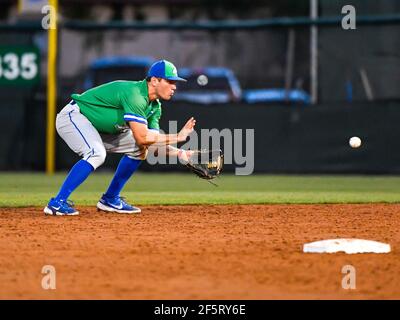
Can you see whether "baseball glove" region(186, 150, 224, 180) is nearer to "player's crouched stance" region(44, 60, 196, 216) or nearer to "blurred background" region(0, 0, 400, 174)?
"player's crouched stance" region(44, 60, 196, 216)

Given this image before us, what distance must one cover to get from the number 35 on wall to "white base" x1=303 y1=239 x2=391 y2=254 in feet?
32.3

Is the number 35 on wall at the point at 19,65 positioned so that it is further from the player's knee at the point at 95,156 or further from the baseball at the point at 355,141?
the player's knee at the point at 95,156

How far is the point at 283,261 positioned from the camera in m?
6.26

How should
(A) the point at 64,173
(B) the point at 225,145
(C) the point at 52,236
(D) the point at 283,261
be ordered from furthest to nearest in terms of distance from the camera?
1. (A) the point at 64,173
2. (B) the point at 225,145
3. (C) the point at 52,236
4. (D) the point at 283,261

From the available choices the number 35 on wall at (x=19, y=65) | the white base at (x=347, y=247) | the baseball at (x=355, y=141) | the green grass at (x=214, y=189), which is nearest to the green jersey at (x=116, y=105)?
the green grass at (x=214, y=189)

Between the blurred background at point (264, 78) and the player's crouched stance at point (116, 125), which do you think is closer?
the player's crouched stance at point (116, 125)

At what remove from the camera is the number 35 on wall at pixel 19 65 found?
15.6 metres

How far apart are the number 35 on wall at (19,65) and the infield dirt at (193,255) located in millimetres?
6375

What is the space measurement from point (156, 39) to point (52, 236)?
896cm

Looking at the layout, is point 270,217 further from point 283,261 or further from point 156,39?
point 156,39

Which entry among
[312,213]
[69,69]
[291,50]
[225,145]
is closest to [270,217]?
[312,213]

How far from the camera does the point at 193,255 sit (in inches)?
256

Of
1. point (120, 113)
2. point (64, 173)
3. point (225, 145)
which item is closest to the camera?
Answer: point (120, 113)

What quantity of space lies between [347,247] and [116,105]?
3.04m
